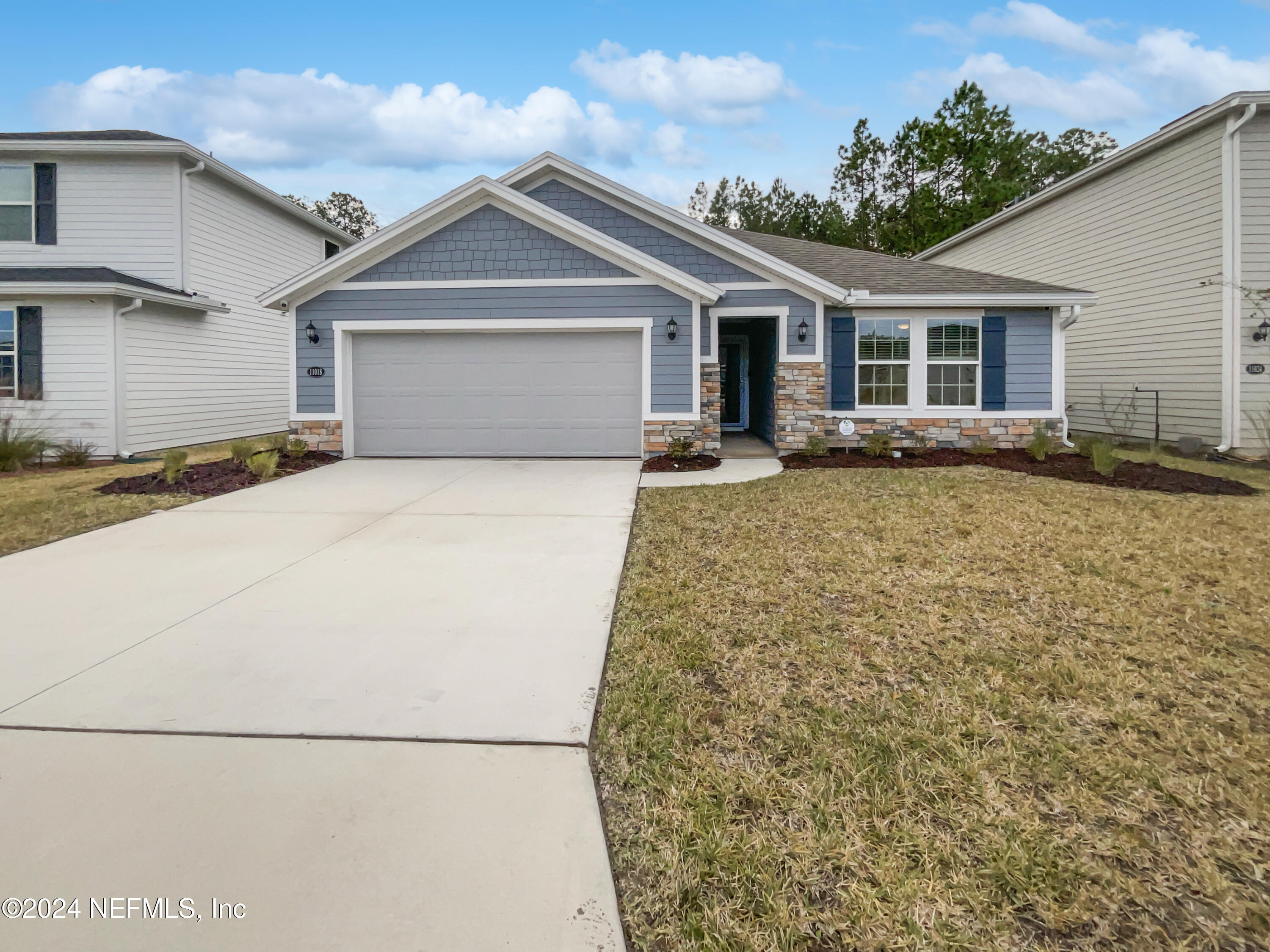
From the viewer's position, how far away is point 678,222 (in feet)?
37.1

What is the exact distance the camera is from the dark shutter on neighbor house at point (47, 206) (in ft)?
41.3

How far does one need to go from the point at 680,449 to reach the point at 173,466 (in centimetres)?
669

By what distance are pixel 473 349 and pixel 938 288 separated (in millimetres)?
7730

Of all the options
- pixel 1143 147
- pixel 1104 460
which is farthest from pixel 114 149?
pixel 1143 147

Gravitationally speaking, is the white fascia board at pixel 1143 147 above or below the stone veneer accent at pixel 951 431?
above

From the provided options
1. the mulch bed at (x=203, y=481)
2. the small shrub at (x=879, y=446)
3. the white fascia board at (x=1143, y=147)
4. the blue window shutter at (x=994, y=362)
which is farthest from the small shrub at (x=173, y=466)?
the white fascia board at (x=1143, y=147)

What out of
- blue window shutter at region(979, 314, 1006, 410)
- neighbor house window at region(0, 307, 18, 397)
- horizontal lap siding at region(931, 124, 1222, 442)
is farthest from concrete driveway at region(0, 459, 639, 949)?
horizontal lap siding at region(931, 124, 1222, 442)

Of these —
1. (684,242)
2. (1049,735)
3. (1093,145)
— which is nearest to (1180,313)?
(684,242)

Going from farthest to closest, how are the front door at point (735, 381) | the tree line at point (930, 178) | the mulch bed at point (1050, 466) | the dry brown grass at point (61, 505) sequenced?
the tree line at point (930, 178) → the front door at point (735, 381) → the mulch bed at point (1050, 466) → the dry brown grass at point (61, 505)

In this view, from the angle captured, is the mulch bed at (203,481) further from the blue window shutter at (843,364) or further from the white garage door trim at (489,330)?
the blue window shutter at (843,364)

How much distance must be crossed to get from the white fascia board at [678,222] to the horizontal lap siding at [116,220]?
6.60m

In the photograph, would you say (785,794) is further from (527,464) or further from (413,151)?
(413,151)

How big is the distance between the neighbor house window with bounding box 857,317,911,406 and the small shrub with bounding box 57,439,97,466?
492 inches

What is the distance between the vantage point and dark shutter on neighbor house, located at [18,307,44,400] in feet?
37.1
